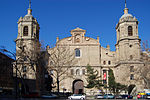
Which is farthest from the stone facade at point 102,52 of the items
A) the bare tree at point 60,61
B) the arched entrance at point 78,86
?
the bare tree at point 60,61

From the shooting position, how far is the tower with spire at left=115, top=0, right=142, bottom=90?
191ft

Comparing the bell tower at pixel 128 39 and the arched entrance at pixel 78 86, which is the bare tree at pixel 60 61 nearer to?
the arched entrance at pixel 78 86

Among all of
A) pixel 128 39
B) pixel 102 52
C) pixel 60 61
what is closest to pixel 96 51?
pixel 102 52

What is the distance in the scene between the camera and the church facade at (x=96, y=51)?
58.5 metres

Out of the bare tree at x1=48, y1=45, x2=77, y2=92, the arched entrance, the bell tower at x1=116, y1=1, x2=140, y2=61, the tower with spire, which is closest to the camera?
A: the bare tree at x1=48, y1=45, x2=77, y2=92

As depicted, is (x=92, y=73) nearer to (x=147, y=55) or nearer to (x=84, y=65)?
(x=84, y=65)

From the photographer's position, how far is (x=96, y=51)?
209 ft

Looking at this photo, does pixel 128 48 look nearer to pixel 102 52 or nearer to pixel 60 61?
pixel 102 52

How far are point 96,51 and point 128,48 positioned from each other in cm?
883

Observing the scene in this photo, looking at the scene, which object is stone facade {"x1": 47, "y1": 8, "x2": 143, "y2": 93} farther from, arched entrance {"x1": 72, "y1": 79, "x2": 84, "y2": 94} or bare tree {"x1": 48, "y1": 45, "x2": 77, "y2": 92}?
bare tree {"x1": 48, "y1": 45, "x2": 77, "y2": 92}

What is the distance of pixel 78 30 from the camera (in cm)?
6419

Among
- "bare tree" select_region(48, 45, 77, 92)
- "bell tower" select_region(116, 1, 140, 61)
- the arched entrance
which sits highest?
"bell tower" select_region(116, 1, 140, 61)

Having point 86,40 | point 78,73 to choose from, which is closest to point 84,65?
point 78,73

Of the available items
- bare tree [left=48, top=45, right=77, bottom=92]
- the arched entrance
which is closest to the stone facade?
the arched entrance
